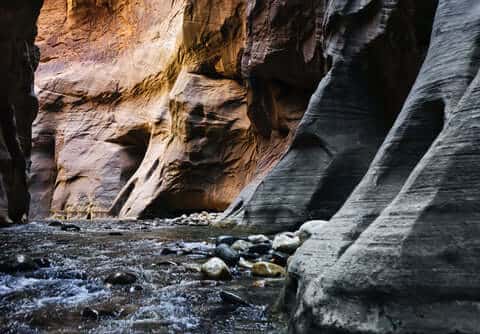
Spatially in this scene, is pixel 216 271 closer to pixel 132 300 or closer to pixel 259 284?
pixel 259 284

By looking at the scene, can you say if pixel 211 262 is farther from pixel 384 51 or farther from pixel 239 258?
pixel 384 51

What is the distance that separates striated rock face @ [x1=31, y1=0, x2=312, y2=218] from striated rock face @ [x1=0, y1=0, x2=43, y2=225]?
6371mm

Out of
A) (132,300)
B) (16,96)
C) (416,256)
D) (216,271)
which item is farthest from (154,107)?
(416,256)

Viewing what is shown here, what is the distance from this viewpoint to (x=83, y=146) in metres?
24.4

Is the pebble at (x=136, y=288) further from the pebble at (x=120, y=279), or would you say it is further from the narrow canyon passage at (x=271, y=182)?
the pebble at (x=120, y=279)

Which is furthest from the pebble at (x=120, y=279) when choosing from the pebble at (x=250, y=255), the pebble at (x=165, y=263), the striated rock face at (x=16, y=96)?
the striated rock face at (x=16, y=96)

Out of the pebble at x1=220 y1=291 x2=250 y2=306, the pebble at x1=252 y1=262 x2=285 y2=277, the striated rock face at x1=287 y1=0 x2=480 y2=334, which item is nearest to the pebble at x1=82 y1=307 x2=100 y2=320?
the pebble at x1=220 y1=291 x2=250 y2=306

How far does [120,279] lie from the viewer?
4188mm

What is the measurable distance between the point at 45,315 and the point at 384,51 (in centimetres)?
642

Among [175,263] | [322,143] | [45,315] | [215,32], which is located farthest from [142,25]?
[45,315]

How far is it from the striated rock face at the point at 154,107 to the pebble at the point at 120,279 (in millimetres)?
9938

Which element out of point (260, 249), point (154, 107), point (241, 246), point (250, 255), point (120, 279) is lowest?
point (154, 107)

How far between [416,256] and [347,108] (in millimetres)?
6079

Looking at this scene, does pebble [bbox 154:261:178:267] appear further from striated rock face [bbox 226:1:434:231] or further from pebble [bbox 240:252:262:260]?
Result: striated rock face [bbox 226:1:434:231]
